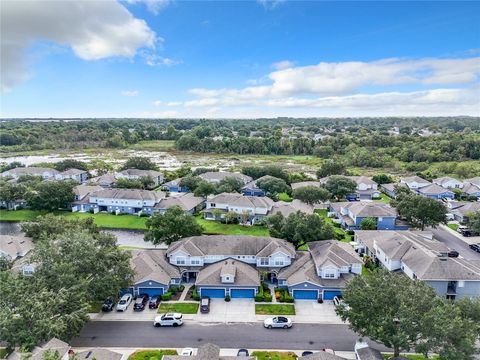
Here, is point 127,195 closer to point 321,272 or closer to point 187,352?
point 321,272

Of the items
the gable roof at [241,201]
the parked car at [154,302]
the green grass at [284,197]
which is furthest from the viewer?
the green grass at [284,197]

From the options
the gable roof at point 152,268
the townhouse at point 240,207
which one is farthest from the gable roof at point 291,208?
the gable roof at point 152,268

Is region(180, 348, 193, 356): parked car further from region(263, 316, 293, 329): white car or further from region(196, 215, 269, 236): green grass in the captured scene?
region(196, 215, 269, 236): green grass

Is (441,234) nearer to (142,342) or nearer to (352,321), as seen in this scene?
(352,321)

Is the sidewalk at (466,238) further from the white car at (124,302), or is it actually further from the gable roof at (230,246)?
the white car at (124,302)

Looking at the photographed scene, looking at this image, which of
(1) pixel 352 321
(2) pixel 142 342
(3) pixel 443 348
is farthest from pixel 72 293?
(3) pixel 443 348
